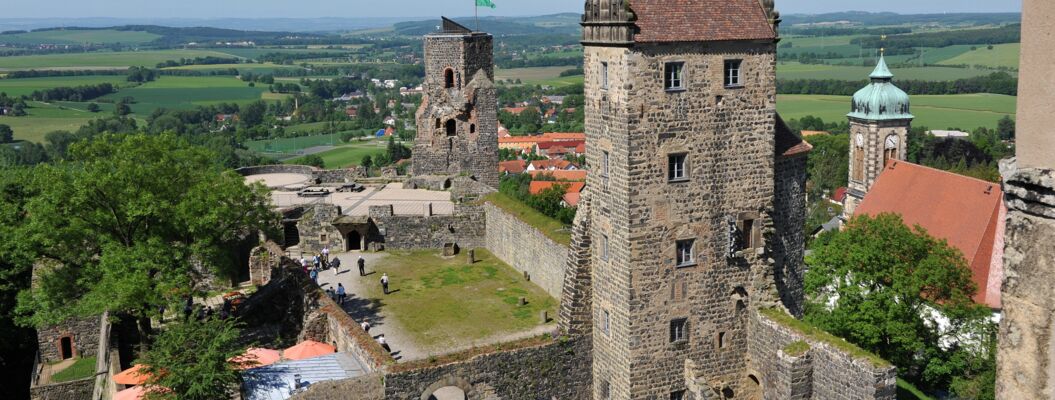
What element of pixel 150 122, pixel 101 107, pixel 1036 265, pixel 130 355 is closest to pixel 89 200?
pixel 130 355

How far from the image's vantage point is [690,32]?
794 inches

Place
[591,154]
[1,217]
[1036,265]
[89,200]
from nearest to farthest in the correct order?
[1036,265]
[591,154]
[89,200]
[1,217]

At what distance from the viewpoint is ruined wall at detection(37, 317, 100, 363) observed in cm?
3184

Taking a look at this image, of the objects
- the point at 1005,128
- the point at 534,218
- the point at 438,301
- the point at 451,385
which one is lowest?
the point at 1005,128

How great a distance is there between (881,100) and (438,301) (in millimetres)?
31295

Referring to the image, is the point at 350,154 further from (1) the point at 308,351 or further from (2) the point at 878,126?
(1) the point at 308,351

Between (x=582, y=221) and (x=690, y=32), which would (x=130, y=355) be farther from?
(x=690, y=32)

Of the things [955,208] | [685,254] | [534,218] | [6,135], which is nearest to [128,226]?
[534,218]

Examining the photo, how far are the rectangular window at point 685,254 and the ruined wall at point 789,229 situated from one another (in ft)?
8.34

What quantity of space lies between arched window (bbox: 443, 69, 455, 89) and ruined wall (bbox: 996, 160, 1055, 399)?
111 feet

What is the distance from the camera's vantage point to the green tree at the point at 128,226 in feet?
80.1

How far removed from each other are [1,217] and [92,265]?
7.53 metres

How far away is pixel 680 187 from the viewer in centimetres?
2077

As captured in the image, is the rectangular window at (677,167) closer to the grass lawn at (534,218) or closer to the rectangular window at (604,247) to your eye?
the rectangular window at (604,247)
